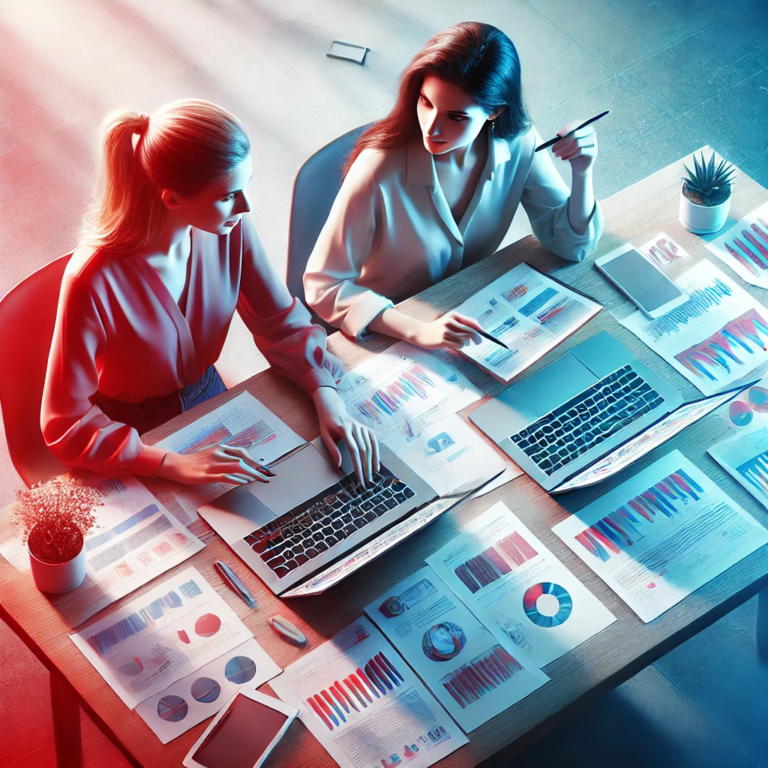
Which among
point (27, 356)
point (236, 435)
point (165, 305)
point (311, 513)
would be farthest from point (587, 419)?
point (27, 356)

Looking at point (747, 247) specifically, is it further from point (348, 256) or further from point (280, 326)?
point (280, 326)

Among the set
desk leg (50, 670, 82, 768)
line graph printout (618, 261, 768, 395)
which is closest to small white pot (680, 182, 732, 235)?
line graph printout (618, 261, 768, 395)

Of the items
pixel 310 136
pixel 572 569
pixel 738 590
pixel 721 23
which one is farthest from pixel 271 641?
pixel 721 23

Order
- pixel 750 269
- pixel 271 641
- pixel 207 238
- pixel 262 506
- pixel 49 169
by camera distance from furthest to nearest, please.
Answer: pixel 49 169 < pixel 750 269 < pixel 207 238 < pixel 262 506 < pixel 271 641

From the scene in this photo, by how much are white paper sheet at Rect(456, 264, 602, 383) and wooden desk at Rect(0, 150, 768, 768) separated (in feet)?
0.12

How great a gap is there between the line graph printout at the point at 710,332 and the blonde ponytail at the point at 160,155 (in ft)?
3.26

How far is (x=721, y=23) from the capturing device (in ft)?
13.9

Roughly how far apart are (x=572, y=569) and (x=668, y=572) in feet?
0.59

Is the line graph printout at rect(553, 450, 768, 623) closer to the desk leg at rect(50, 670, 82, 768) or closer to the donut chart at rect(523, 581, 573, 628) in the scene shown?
the donut chart at rect(523, 581, 573, 628)

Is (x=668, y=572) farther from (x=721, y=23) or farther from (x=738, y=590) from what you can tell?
(x=721, y=23)

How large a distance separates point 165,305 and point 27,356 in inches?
14.1


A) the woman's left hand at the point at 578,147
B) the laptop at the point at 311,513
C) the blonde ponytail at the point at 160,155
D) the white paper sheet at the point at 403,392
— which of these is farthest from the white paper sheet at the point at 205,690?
the woman's left hand at the point at 578,147

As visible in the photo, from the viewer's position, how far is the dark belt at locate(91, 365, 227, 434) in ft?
7.29

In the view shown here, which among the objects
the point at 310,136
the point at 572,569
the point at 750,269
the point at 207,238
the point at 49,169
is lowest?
the point at 49,169
